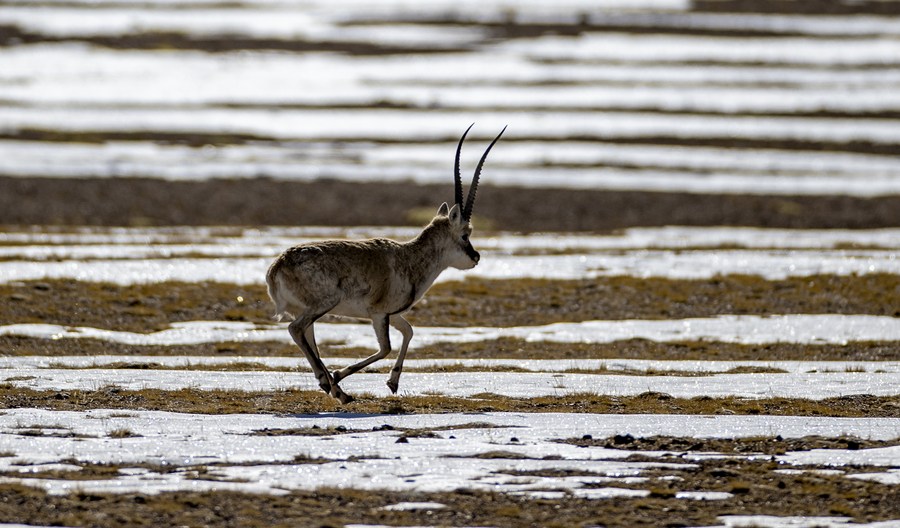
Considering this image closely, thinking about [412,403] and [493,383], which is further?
[493,383]

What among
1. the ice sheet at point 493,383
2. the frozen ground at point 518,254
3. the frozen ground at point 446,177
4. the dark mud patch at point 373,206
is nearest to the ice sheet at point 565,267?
the frozen ground at point 518,254

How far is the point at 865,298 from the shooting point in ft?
88.7

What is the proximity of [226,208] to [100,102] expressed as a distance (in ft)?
101

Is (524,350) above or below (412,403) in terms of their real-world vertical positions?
below

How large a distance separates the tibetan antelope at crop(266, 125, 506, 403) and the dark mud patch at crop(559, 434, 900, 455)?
369 centimetres

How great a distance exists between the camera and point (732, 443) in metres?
13.3

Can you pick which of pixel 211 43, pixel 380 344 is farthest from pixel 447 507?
pixel 211 43

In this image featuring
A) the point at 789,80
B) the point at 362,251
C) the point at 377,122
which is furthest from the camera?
the point at 789,80

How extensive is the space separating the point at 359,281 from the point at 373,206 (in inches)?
1173

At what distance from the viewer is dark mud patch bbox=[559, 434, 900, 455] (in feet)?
42.7

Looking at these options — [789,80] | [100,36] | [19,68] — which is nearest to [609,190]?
[789,80]

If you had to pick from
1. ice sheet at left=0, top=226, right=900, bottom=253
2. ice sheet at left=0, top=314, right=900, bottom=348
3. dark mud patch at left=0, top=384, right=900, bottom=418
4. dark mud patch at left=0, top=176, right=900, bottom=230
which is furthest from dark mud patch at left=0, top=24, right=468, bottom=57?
dark mud patch at left=0, top=384, right=900, bottom=418

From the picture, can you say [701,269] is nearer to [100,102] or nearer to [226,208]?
[226,208]

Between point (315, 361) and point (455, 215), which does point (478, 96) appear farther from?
point (315, 361)
